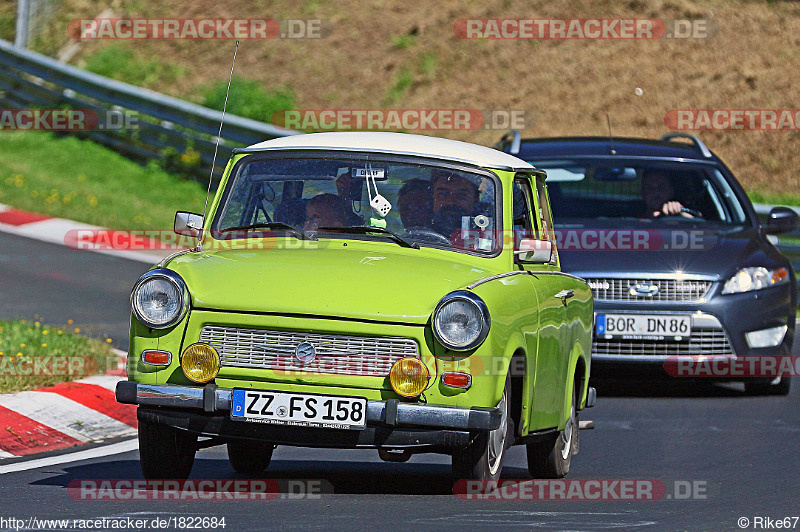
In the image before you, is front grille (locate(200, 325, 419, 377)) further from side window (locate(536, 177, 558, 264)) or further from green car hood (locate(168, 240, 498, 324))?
side window (locate(536, 177, 558, 264))

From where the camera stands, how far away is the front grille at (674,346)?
1157cm

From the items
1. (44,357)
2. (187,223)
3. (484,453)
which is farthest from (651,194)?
(484,453)

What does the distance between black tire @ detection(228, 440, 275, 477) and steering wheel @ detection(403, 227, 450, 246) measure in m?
1.27

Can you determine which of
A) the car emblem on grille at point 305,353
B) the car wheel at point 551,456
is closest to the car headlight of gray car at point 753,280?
the car wheel at point 551,456

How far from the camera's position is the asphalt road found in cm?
685

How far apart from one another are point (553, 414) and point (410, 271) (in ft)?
4.27

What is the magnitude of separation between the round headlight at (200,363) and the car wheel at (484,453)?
3.68 ft

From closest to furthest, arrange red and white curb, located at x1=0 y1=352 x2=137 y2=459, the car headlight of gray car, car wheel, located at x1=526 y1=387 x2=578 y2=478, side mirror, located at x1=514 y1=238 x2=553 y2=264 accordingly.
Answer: side mirror, located at x1=514 y1=238 x2=553 y2=264 < car wheel, located at x1=526 y1=387 x2=578 y2=478 < red and white curb, located at x1=0 y1=352 x2=137 y2=459 < the car headlight of gray car

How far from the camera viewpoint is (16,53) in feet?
79.2

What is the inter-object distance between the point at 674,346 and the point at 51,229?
979 cm

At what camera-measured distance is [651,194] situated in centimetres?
1259

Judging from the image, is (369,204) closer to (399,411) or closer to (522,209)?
(522,209)

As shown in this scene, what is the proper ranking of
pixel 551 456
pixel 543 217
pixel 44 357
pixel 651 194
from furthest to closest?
pixel 651 194 → pixel 44 357 → pixel 543 217 → pixel 551 456

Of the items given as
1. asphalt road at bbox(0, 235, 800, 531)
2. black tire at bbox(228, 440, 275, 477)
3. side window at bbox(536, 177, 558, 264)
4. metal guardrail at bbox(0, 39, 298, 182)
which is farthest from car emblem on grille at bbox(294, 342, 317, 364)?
metal guardrail at bbox(0, 39, 298, 182)
